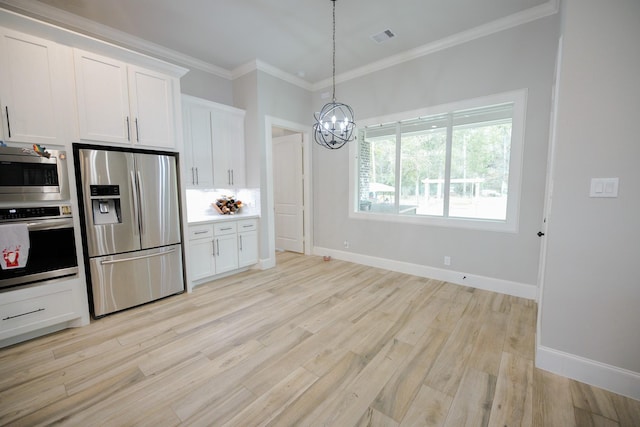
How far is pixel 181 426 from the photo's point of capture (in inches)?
57.5

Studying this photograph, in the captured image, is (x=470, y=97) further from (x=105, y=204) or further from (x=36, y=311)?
(x=36, y=311)

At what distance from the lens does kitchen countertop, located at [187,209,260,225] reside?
352cm

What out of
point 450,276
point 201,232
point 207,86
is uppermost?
point 207,86

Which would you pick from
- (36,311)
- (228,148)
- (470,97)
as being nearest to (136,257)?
(36,311)

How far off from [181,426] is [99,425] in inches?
18.9

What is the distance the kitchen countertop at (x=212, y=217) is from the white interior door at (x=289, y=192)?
3.71 feet

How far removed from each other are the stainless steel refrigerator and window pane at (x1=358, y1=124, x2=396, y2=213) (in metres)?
2.88

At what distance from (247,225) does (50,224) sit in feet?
7.11

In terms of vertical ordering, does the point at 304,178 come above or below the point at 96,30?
below

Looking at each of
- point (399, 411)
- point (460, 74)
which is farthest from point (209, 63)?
point (399, 411)

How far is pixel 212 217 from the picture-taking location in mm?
3838

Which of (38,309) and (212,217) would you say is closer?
(38,309)

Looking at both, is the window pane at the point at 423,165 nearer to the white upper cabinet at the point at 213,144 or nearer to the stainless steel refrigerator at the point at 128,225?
the white upper cabinet at the point at 213,144

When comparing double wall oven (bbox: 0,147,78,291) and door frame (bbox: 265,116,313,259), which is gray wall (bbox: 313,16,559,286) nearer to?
door frame (bbox: 265,116,313,259)
